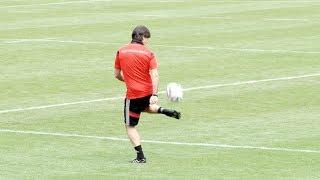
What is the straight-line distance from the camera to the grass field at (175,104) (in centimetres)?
1327

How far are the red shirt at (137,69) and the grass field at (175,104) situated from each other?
2.86 feet

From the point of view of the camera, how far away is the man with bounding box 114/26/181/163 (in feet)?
43.4

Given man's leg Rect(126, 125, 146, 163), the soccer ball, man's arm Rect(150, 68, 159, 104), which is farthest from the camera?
man's leg Rect(126, 125, 146, 163)

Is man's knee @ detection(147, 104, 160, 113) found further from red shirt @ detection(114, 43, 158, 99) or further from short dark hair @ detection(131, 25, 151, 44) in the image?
short dark hair @ detection(131, 25, 151, 44)

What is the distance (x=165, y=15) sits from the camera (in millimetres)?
37594

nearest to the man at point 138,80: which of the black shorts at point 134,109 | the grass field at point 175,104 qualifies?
the black shorts at point 134,109

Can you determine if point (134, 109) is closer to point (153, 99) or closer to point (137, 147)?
point (153, 99)

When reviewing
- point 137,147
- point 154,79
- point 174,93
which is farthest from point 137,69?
point 137,147

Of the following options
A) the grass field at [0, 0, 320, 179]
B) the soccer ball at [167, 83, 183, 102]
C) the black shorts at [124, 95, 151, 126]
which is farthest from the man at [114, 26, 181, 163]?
the grass field at [0, 0, 320, 179]

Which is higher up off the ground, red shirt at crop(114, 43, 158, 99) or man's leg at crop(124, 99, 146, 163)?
red shirt at crop(114, 43, 158, 99)

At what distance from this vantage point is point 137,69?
43.6ft

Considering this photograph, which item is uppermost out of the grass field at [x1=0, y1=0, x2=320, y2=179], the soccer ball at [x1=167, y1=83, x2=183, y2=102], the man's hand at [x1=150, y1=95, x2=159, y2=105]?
the soccer ball at [x1=167, y1=83, x2=183, y2=102]

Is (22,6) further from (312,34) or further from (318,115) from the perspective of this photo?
(318,115)

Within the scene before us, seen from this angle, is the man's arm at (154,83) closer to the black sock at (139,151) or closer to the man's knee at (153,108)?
the man's knee at (153,108)
